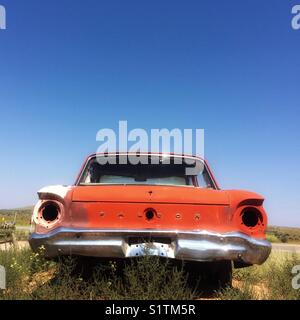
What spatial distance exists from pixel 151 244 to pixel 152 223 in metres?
0.22

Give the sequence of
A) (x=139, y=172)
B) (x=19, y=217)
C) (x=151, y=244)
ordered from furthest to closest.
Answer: (x=19, y=217) → (x=139, y=172) → (x=151, y=244)

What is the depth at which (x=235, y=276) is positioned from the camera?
576cm

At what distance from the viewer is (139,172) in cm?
517

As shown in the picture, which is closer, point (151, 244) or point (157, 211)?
point (151, 244)

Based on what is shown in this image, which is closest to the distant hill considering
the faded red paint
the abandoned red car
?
the abandoned red car

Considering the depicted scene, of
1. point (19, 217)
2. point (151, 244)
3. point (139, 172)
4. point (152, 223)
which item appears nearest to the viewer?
point (151, 244)

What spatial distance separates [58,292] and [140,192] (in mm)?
1245

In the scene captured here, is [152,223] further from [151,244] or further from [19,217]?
[19,217]

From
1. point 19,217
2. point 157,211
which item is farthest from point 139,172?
point 19,217

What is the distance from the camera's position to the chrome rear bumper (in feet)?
12.3

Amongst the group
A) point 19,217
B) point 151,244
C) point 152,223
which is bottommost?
point 19,217

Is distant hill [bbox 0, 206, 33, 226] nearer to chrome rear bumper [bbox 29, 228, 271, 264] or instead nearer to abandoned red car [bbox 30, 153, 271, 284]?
abandoned red car [bbox 30, 153, 271, 284]

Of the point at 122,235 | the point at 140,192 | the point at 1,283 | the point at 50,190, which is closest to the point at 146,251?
the point at 122,235

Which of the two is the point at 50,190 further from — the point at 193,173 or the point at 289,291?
the point at 289,291
